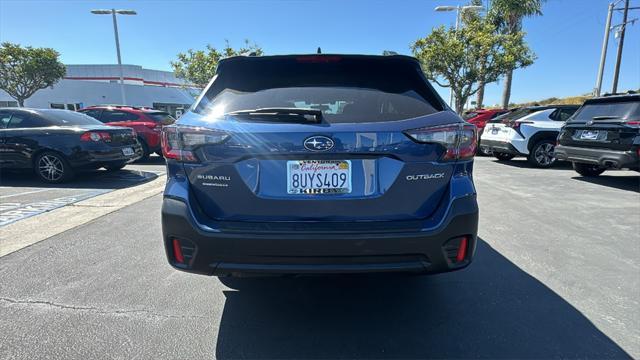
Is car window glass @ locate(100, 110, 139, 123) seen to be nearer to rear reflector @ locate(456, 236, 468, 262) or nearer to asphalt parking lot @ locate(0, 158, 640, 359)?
asphalt parking lot @ locate(0, 158, 640, 359)

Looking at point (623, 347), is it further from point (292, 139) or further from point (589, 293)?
point (292, 139)

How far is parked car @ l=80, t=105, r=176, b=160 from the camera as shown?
35.2 feet

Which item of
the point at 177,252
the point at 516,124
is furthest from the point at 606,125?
the point at 177,252

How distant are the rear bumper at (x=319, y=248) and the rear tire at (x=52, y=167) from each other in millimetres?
6686

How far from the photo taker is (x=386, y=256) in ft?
6.43

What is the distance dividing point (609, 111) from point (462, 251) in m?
6.95

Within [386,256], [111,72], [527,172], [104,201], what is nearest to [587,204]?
[527,172]

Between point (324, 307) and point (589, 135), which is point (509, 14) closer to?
point (589, 135)

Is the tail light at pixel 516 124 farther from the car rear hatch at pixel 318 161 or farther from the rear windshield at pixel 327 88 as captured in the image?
the car rear hatch at pixel 318 161

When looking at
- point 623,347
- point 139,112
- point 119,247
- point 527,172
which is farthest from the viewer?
point 139,112

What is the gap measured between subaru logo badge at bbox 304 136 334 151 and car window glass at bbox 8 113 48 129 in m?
7.80

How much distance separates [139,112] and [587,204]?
38.1ft

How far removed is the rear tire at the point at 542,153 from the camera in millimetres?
9508

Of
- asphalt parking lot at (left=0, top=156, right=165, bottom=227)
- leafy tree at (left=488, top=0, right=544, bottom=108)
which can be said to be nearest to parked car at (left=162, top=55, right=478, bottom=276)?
asphalt parking lot at (left=0, top=156, right=165, bottom=227)
